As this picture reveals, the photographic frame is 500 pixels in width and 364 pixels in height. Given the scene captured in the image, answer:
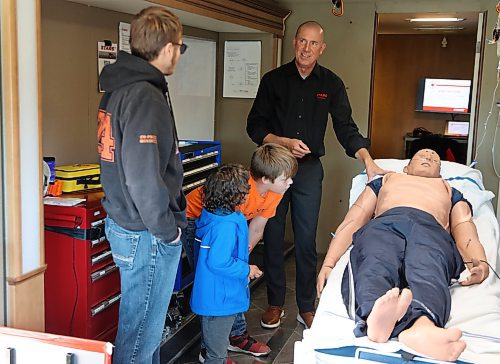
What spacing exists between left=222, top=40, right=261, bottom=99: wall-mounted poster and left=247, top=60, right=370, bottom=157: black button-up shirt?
1.12 meters

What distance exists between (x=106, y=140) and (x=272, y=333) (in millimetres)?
1683

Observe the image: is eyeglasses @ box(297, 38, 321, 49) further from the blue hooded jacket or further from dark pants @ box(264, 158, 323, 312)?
the blue hooded jacket

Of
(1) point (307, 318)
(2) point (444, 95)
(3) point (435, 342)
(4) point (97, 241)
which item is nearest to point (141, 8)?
(4) point (97, 241)

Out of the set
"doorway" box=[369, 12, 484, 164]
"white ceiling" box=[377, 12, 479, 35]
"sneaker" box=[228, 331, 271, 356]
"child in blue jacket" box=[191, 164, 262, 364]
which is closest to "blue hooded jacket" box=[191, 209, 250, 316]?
"child in blue jacket" box=[191, 164, 262, 364]

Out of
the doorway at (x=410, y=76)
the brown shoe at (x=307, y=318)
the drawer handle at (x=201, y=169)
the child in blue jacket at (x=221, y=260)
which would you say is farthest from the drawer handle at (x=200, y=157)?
the doorway at (x=410, y=76)

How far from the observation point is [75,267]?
2371mm

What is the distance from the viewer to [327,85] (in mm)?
3320

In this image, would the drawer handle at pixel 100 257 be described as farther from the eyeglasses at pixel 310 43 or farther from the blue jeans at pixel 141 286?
the eyeglasses at pixel 310 43

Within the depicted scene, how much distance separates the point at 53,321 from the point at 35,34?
1183 millimetres

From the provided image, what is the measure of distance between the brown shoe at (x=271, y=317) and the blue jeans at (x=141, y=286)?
1219mm

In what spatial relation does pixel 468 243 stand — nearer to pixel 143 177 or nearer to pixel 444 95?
pixel 143 177

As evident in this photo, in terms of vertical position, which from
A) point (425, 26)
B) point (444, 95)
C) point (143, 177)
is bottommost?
point (143, 177)

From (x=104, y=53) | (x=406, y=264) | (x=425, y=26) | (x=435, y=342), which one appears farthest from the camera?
(x=425, y=26)

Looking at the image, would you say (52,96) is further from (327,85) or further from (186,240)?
(327,85)
